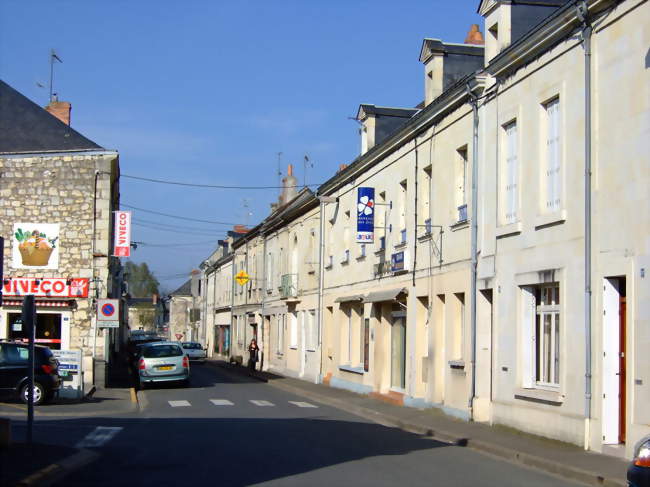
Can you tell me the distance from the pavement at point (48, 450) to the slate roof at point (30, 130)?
8988mm

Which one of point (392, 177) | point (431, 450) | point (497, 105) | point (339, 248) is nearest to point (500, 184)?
point (497, 105)

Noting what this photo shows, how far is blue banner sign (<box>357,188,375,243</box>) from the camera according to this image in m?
26.5

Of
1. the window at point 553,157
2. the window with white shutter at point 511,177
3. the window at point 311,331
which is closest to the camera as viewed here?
the window at point 553,157

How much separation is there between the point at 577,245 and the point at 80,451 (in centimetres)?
843

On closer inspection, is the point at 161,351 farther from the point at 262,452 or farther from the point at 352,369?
the point at 262,452

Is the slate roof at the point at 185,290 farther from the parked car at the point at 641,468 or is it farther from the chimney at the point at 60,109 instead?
the parked car at the point at 641,468

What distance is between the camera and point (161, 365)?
31078mm

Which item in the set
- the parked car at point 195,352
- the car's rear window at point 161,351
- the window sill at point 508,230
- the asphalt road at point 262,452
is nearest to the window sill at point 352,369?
the car's rear window at point 161,351

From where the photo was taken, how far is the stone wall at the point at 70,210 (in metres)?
29.4

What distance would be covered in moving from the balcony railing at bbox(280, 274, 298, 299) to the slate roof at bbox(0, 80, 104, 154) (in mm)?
12618

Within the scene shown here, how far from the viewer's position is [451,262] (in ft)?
68.9

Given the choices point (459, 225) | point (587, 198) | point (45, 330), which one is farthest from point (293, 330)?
point (587, 198)

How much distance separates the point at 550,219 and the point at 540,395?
310cm

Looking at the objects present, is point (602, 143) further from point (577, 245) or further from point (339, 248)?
point (339, 248)
